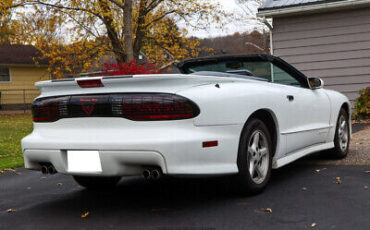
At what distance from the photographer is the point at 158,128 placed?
3287 millimetres

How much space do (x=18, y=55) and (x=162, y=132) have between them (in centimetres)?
2764

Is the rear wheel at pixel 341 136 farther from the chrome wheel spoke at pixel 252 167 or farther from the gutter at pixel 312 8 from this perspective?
the gutter at pixel 312 8

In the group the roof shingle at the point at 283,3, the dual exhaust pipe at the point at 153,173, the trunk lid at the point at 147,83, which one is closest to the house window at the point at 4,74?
the roof shingle at the point at 283,3

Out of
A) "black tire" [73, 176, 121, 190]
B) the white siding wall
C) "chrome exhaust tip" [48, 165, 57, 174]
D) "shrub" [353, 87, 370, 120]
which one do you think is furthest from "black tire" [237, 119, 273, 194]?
the white siding wall

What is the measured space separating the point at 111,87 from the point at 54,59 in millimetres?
15368

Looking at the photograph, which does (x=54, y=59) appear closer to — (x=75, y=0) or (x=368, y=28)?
(x=75, y=0)

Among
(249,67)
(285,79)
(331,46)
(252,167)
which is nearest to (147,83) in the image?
(252,167)

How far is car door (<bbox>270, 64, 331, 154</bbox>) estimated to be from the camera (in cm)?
448

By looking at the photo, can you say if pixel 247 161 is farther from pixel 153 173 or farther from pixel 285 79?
pixel 285 79

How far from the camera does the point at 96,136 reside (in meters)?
3.43

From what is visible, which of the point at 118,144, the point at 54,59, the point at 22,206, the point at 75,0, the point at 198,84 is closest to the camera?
the point at 118,144

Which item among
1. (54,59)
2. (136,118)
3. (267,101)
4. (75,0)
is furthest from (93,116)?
(54,59)

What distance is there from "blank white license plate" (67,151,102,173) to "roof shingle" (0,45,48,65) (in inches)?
997

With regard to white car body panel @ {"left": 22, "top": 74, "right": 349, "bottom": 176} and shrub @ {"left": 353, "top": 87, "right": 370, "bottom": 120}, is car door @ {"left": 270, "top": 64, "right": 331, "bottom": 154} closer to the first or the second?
white car body panel @ {"left": 22, "top": 74, "right": 349, "bottom": 176}
